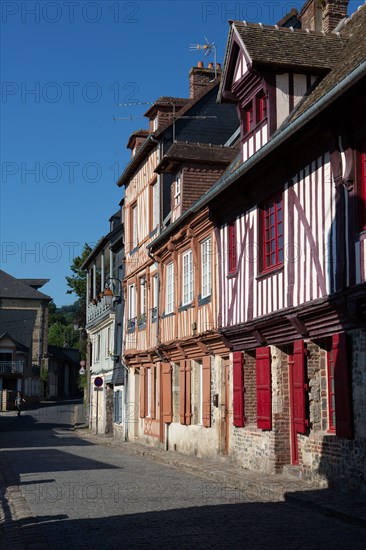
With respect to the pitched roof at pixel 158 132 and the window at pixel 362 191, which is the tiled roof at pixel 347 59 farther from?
the pitched roof at pixel 158 132

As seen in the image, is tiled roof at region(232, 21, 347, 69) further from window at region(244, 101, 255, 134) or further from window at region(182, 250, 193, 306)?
window at region(182, 250, 193, 306)

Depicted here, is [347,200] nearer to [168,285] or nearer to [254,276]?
[254,276]

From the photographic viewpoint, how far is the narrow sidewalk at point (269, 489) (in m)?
9.58

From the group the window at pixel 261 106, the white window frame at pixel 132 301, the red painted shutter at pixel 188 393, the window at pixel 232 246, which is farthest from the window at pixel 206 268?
the white window frame at pixel 132 301

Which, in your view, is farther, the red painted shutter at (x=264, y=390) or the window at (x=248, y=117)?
the window at (x=248, y=117)

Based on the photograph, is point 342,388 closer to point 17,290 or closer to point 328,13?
point 328,13

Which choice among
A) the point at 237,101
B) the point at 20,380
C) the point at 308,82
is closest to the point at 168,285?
the point at 237,101

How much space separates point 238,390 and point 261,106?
5.28m

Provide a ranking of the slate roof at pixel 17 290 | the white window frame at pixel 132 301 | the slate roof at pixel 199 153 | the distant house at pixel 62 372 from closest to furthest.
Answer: the slate roof at pixel 199 153, the white window frame at pixel 132 301, the slate roof at pixel 17 290, the distant house at pixel 62 372

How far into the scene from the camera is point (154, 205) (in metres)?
24.2

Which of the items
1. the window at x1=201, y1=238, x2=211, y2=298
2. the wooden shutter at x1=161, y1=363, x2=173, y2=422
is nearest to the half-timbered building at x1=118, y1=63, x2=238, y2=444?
the wooden shutter at x1=161, y1=363, x2=173, y2=422

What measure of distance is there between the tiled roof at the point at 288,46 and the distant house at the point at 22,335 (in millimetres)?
52516

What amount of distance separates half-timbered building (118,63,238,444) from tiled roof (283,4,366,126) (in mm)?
6450

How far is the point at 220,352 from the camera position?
17047mm
